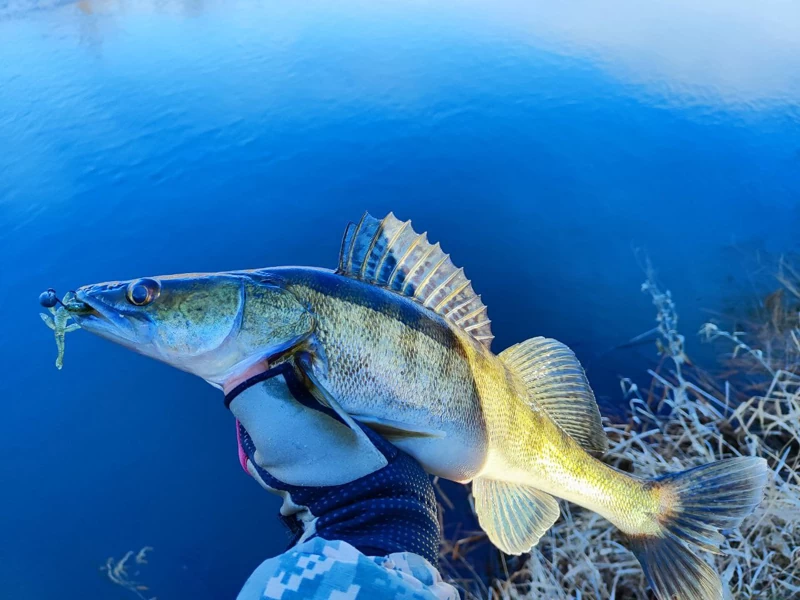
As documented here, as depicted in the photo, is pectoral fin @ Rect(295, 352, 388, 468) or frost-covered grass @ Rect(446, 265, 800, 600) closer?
pectoral fin @ Rect(295, 352, 388, 468)

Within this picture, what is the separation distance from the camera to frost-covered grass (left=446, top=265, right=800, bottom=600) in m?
2.56

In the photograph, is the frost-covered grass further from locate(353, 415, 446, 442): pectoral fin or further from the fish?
locate(353, 415, 446, 442): pectoral fin

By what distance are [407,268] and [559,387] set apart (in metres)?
0.88

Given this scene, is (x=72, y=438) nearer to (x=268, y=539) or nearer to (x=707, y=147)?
(x=268, y=539)

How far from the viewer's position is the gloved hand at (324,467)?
1.73m

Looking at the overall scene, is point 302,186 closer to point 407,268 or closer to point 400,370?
point 407,268

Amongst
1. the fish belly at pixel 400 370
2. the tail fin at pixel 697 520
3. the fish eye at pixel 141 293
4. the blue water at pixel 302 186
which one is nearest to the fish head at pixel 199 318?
the fish eye at pixel 141 293

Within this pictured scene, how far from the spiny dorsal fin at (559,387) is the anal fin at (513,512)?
0.32 m

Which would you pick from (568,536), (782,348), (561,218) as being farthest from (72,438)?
(782,348)

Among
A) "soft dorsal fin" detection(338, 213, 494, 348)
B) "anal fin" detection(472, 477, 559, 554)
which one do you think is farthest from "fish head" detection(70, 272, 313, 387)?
"anal fin" detection(472, 477, 559, 554)

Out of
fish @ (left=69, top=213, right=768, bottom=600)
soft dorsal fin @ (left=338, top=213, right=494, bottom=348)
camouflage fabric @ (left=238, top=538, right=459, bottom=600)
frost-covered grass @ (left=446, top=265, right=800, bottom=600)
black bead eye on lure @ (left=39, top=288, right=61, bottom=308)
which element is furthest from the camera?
frost-covered grass @ (left=446, top=265, right=800, bottom=600)

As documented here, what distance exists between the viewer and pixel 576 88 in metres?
6.88

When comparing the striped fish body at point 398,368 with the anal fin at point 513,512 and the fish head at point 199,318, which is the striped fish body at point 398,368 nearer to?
the fish head at point 199,318

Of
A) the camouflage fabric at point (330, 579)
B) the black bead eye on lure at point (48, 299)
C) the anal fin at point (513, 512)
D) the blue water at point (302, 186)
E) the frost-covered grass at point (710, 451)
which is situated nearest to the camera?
the camouflage fabric at point (330, 579)
